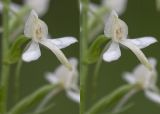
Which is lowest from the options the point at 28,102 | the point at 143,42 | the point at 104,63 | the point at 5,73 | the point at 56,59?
the point at 104,63

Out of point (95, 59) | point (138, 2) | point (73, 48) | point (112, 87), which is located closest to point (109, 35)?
point (95, 59)

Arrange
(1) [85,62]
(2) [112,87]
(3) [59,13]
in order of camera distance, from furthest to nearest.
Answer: (3) [59,13] < (2) [112,87] < (1) [85,62]

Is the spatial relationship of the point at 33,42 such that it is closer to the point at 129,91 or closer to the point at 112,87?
the point at 129,91

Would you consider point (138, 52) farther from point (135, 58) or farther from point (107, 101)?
point (135, 58)

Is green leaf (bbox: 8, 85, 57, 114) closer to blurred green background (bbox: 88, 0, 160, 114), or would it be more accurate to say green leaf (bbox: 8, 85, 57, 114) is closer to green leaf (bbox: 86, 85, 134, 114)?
green leaf (bbox: 86, 85, 134, 114)

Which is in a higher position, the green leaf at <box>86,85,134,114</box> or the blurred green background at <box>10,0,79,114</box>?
the green leaf at <box>86,85,134,114</box>

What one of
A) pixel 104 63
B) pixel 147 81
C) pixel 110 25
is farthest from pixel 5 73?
pixel 104 63

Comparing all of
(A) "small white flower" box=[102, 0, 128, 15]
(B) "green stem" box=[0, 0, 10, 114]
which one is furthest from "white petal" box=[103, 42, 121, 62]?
(A) "small white flower" box=[102, 0, 128, 15]
